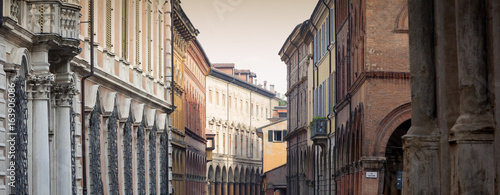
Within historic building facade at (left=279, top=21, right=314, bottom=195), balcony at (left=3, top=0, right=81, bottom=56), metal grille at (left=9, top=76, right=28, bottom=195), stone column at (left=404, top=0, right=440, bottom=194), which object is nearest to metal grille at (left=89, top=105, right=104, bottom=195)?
balcony at (left=3, top=0, right=81, bottom=56)

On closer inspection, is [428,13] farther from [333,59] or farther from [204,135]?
[204,135]

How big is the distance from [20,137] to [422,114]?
9131mm

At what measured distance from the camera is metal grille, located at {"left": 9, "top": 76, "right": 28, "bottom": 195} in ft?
71.2

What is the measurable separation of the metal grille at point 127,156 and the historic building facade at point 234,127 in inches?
2264

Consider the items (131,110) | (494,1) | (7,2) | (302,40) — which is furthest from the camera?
(302,40)

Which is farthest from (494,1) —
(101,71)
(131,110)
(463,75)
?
(131,110)

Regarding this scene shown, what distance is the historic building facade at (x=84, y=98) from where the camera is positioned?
22.0m

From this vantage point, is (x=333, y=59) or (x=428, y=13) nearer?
(x=428, y=13)

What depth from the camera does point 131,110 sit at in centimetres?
3797

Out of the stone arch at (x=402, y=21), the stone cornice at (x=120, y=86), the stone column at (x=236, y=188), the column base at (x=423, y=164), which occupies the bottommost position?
the stone column at (x=236, y=188)

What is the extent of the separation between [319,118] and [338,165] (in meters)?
6.29

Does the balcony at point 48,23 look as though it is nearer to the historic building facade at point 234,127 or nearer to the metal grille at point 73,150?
the metal grille at point 73,150

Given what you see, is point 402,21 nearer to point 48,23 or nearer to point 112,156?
point 112,156

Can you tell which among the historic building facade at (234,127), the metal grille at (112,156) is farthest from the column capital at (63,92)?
the historic building facade at (234,127)
